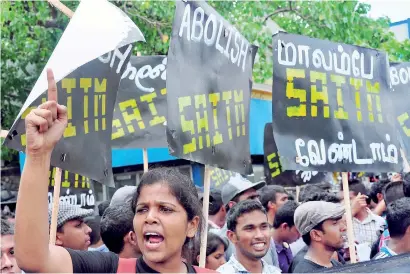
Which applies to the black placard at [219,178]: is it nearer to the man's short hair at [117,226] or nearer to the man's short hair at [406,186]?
the man's short hair at [406,186]

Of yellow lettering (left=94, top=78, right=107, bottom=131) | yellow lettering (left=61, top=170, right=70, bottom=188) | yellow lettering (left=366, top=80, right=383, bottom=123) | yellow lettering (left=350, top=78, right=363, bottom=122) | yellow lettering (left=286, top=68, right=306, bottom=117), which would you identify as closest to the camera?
yellow lettering (left=94, top=78, right=107, bottom=131)

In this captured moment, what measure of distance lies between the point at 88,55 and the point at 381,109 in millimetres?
3012

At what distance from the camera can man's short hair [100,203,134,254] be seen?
3459 mm

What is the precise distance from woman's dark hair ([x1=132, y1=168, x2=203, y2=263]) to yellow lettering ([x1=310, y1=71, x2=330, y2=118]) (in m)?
2.20

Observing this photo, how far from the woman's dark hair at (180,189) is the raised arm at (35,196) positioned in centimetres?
52

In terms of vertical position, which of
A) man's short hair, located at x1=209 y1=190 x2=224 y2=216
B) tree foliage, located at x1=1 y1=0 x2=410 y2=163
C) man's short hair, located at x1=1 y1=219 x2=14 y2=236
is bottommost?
man's short hair, located at x1=1 y1=219 x2=14 y2=236

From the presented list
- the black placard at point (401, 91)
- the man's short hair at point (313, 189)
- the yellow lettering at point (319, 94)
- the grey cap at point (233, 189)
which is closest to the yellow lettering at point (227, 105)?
the yellow lettering at point (319, 94)

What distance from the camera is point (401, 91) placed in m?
5.74

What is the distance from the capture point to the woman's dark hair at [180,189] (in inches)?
89.7

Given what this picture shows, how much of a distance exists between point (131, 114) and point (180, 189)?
281 cm

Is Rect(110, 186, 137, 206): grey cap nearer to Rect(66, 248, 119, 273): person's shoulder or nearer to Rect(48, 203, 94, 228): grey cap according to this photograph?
Rect(48, 203, 94, 228): grey cap

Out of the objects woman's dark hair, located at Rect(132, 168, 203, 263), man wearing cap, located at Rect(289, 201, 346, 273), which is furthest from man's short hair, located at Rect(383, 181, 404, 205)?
woman's dark hair, located at Rect(132, 168, 203, 263)

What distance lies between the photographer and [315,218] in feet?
13.4

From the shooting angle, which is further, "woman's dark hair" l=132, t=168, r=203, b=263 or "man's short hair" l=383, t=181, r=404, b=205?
"man's short hair" l=383, t=181, r=404, b=205
